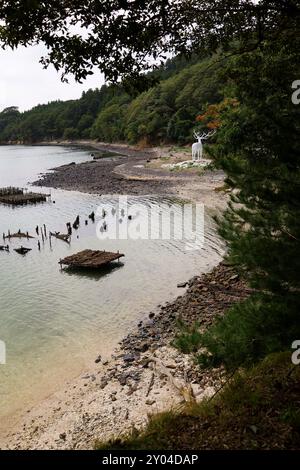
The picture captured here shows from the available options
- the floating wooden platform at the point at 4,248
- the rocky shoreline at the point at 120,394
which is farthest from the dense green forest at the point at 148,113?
the rocky shoreline at the point at 120,394

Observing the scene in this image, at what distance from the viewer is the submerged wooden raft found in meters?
23.7

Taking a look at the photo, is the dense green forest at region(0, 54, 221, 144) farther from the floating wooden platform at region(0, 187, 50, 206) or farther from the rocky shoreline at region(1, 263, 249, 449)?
the rocky shoreline at region(1, 263, 249, 449)

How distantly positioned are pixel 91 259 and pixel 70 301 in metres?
4.90

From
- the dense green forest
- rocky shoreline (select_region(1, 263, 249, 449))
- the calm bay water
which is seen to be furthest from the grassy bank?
the dense green forest

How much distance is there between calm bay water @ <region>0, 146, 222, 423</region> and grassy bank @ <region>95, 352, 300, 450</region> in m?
6.99

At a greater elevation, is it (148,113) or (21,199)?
(148,113)

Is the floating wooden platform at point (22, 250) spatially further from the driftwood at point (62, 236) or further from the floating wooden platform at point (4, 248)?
the driftwood at point (62, 236)

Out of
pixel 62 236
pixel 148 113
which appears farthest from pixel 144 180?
pixel 148 113

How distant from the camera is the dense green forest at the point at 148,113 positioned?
8294 centimetres

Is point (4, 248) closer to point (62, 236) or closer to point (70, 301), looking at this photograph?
point (62, 236)

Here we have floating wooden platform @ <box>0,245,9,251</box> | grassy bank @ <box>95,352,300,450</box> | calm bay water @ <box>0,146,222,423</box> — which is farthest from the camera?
floating wooden platform @ <box>0,245,9,251</box>

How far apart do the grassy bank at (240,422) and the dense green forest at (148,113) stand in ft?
113

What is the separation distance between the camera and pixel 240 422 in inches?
261
